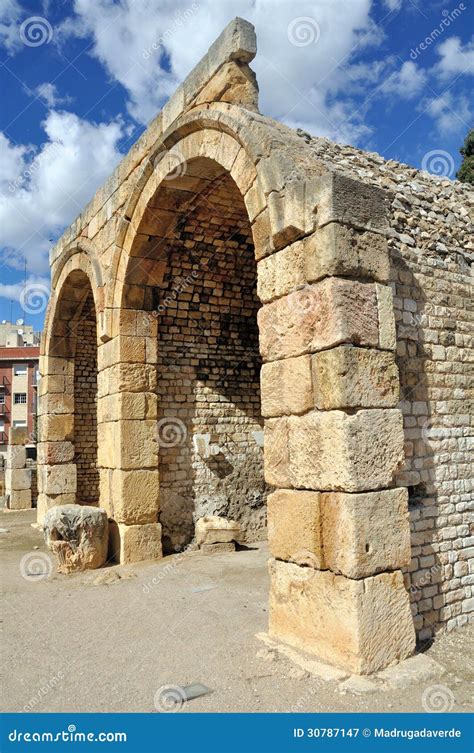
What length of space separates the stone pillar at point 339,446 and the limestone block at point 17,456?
10.3 m

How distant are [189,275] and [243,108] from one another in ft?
9.82

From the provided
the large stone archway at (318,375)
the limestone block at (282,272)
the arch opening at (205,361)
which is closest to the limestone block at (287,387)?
the large stone archway at (318,375)

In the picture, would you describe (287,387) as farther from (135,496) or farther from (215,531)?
(215,531)

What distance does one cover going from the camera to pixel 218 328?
854 cm

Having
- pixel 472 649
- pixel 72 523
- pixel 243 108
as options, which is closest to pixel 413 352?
pixel 472 649

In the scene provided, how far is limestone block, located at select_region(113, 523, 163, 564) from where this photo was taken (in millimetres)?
7074

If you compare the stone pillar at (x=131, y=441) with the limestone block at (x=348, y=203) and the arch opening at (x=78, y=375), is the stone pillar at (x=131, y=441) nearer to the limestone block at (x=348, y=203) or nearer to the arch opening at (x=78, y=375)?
the arch opening at (x=78, y=375)

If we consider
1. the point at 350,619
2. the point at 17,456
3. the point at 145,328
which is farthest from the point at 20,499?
the point at 350,619

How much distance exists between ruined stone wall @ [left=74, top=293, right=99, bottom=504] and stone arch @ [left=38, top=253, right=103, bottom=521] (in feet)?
0.06

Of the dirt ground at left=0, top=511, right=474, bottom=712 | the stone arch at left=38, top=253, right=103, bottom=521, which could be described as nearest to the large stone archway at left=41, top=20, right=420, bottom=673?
the dirt ground at left=0, top=511, right=474, bottom=712

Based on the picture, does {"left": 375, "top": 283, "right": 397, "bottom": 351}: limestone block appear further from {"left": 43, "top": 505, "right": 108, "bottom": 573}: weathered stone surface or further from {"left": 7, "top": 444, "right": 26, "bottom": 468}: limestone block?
{"left": 7, "top": 444, "right": 26, "bottom": 468}: limestone block

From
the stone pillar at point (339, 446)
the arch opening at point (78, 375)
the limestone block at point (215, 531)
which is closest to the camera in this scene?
the stone pillar at point (339, 446)

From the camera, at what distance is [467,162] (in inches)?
619

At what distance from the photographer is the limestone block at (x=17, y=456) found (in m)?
13.0
